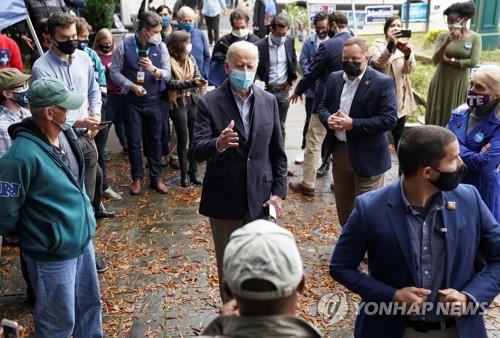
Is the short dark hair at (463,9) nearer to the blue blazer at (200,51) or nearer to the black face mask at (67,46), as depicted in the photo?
the blue blazer at (200,51)

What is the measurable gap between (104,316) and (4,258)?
1735mm

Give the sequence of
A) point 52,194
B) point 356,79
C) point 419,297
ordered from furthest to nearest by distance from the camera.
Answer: point 356,79
point 52,194
point 419,297

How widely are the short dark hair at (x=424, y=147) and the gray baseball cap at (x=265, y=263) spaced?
46.8 inches

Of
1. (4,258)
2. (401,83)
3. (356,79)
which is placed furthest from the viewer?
(401,83)

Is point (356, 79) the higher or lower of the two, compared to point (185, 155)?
higher

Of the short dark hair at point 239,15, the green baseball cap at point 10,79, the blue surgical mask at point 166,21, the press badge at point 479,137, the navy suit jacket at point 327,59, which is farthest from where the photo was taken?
the blue surgical mask at point 166,21

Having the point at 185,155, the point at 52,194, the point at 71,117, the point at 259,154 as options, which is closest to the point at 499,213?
the point at 259,154

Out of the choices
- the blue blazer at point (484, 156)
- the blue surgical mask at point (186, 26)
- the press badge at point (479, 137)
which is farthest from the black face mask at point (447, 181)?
the blue surgical mask at point (186, 26)

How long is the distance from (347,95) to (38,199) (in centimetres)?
308

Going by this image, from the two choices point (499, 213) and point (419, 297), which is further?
point (499, 213)

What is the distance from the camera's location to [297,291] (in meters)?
1.89

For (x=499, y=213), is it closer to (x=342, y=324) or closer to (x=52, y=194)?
(x=342, y=324)

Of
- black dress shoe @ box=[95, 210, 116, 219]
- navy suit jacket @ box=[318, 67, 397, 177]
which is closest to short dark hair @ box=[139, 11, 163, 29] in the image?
black dress shoe @ box=[95, 210, 116, 219]

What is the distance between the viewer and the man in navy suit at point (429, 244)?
272 centimetres
